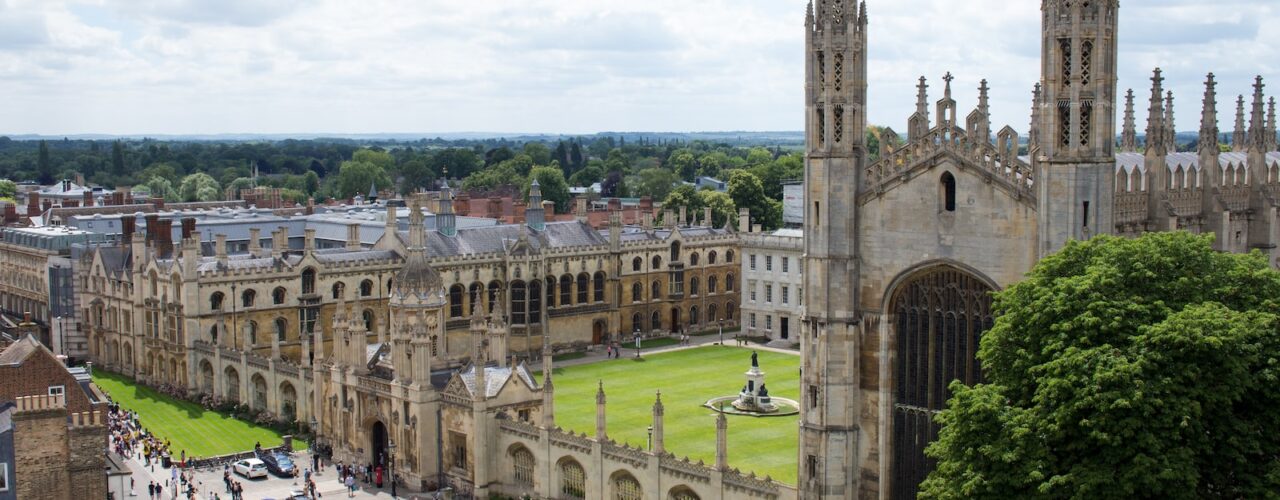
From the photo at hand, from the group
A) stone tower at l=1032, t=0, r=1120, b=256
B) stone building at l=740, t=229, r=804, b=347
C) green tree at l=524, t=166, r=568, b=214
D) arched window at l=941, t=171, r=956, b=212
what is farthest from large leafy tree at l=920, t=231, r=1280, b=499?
green tree at l=524, t=166, r=568, b=214

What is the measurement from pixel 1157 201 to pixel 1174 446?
14392mm

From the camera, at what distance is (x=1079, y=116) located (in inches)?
1261

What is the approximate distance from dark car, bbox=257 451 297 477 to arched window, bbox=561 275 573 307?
29125 millimetres

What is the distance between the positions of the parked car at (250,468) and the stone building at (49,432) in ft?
40.2

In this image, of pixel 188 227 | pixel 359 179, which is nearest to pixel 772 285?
pixel 188 227

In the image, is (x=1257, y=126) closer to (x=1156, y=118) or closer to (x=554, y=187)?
(x=1156, y=118)

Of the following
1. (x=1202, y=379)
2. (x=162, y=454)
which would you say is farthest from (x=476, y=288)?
(x=1202, y=379)

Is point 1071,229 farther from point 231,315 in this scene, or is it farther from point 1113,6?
point 231,315

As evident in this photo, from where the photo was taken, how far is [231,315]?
68875 millimetres

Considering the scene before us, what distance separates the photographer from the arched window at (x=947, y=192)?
35.3 metres

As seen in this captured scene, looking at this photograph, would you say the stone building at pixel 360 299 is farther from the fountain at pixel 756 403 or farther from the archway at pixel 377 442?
the fountain at pixel 756 403

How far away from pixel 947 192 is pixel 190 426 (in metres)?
39.5

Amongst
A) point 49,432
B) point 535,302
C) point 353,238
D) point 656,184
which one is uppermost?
point 656,184

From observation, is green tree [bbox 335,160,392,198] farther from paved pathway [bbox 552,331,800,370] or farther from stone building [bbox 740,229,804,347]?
paved pathway [bbox 552,331,800,370]
